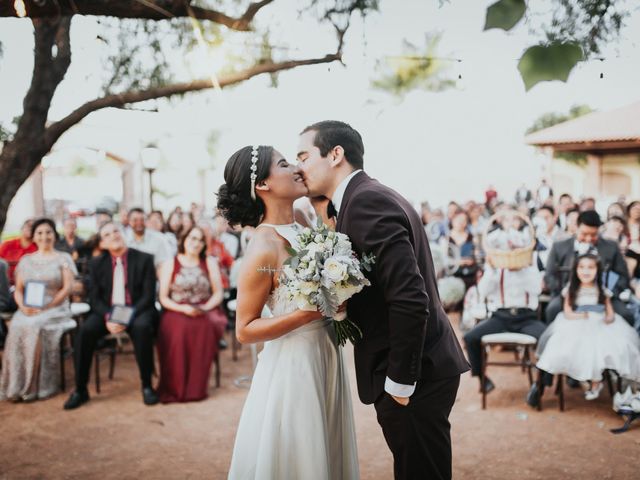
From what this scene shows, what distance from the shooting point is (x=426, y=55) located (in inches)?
153

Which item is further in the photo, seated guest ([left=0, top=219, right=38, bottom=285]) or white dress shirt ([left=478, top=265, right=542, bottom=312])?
seated guest ([left=0, top=219, right=38, bottom=285])

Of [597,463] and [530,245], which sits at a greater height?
[530,245]

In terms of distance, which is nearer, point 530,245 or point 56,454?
point 56,454

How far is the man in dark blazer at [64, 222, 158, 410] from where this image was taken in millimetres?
5957

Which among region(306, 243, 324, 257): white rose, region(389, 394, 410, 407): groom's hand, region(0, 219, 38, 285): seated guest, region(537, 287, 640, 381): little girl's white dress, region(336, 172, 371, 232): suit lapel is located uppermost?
region(336, 172, 371, 232): suit lapel

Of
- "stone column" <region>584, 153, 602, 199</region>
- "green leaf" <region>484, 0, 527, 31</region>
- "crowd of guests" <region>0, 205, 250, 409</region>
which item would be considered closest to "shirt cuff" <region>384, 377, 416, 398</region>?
"green leaf" <region>484, 0, 527, 31</region>

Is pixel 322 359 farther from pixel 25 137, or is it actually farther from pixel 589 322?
pixel 589 322

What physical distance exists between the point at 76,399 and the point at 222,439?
71.6 inches

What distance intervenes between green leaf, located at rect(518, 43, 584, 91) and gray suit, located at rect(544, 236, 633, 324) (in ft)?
14.8

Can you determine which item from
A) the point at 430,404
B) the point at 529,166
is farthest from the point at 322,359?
the point at 529,166

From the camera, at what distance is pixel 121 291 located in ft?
20.5

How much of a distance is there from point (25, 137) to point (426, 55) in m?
2.77

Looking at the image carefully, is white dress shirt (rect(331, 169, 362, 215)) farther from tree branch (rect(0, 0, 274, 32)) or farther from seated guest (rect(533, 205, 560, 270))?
seated guest (rect(533, 205, 560, 270))

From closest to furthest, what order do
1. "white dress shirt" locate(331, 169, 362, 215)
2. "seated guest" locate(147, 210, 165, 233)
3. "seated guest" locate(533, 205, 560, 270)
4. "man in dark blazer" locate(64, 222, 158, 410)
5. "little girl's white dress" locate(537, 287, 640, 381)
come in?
"white dress shirt" locate(331, 169, 362, 215), "little girl's white dress" locate(537, 287, 640, 381), "man in dark blazer" locate(64, 222, 158, 410), "seated guest" locate(533, 205, 560, 270), "seated guest" locate(147, 210, 165, 233)
